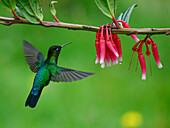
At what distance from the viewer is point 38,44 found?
5.44 metres

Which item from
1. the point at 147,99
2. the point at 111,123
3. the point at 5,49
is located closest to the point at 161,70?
the point at 147,99

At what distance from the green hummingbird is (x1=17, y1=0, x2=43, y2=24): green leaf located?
15.0 inches

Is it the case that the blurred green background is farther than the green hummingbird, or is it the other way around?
the blurred green background

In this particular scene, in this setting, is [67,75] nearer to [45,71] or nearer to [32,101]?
[45,71]

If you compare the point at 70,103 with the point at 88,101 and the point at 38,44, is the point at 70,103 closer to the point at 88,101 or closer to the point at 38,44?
the point at 88,101

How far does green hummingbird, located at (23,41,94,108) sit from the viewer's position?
7.59 feet

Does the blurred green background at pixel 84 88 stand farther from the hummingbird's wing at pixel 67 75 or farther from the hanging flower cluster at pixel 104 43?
the hanging flower cluster at pixel 104 43

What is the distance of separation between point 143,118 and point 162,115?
25 cm

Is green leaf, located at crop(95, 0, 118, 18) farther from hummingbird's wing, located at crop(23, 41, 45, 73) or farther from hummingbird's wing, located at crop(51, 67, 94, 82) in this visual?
hummingbird's wing, located at crop(23, 41, 45, 73)

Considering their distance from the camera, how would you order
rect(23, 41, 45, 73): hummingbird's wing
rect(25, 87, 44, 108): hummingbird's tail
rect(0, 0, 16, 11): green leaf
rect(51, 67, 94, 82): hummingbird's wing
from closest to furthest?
1. rect(0, 0, 16, 11): green leaf
2. rect(51, 67, 94, 82): hummingbird's wing
3. rect(25, 87, 44, 108): hummingbird's tail
4. rect(23, 41, 45, 73): hummingbird's wing

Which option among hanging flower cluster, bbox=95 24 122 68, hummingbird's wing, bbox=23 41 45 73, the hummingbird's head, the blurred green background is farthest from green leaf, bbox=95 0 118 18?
the blurred green background

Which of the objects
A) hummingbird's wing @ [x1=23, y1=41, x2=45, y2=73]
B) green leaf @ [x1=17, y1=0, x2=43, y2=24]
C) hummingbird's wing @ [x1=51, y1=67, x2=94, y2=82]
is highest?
green leaf @ [x1=17, y1=0, x2=43, y2=24]

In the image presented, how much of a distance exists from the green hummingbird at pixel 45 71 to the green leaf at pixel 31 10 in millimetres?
382

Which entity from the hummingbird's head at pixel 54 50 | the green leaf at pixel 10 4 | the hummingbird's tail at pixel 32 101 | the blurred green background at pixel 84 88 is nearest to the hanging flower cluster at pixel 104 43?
the hummingbird's head at pixel 54 50
